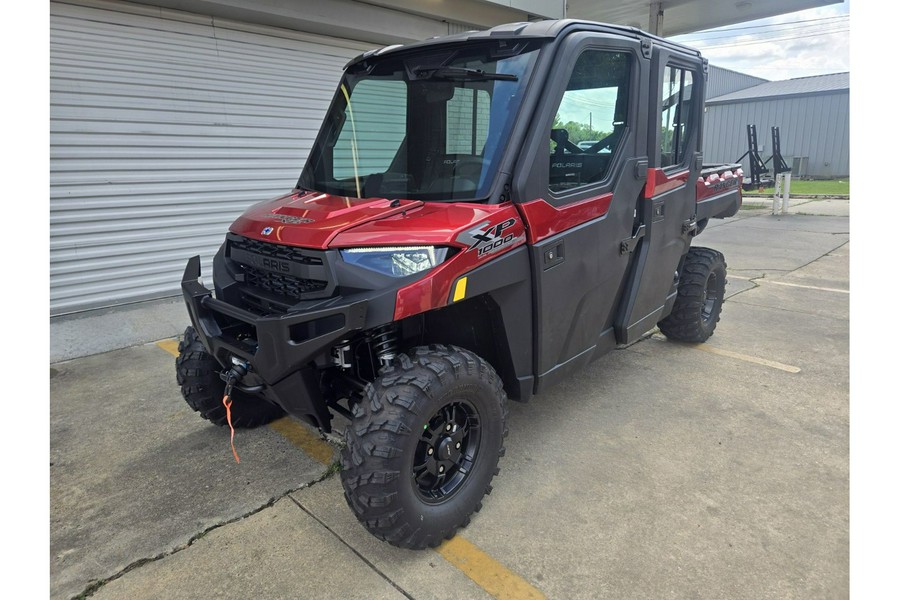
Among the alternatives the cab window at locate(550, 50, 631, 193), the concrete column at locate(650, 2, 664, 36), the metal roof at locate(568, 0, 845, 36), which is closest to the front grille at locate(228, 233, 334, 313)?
the cab window at locate(550, 50, 631, 193)

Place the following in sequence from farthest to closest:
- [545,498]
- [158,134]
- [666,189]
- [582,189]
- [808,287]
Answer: [808,287], [158,134], [666,189], [582,189], [545,498]

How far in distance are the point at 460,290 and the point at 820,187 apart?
22566 millimetres

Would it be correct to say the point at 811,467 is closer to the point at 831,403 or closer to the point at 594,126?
the point at 831,403

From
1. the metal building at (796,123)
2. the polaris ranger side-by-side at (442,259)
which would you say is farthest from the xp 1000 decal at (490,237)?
the metal building at (796,123)

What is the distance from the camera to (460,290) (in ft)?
8.16

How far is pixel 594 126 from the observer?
128 inches

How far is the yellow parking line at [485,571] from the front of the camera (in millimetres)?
2324

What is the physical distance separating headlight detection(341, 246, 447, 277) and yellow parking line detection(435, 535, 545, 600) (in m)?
1.33

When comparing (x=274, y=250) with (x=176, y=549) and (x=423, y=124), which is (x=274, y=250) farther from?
(x=176, y=549)

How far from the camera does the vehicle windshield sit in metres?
2.75

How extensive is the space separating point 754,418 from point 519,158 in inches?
101

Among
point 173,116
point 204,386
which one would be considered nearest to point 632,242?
point 204,386

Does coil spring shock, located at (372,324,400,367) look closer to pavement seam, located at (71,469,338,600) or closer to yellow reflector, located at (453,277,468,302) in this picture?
yellow reflector, located at (453,277,468,302)

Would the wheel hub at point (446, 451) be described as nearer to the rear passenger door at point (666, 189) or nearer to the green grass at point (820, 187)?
the rear passenger door at point (666, 189)
